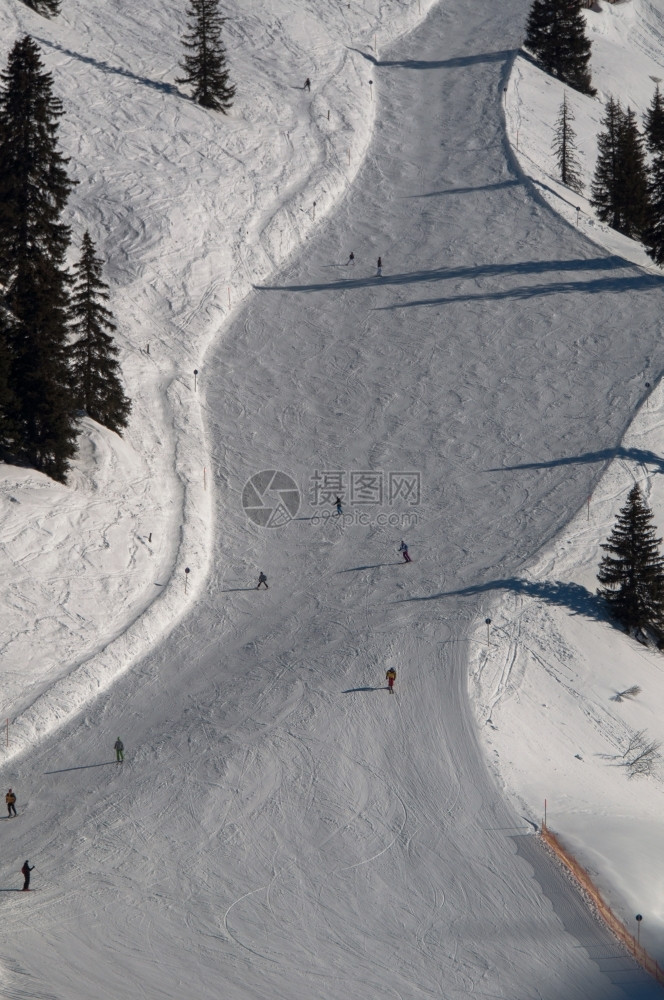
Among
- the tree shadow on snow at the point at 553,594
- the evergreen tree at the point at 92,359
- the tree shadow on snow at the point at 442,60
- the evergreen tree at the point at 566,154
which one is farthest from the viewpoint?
the tree shadow on snow at the point at 442,60

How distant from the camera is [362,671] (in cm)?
3058

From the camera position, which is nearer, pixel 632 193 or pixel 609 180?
pixel 632 193

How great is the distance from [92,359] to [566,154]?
102ft

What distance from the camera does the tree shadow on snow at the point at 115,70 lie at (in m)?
60.9

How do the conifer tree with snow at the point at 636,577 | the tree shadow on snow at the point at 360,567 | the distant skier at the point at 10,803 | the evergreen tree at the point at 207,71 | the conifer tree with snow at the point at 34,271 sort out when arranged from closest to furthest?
1. the distant skier at the point at 10,803
2. the conifer tree with snow at the point at 636,577
3. the conifer tree with snow at the point at 34,271
4. the tree shadow on snow at the point at 360,567
5. the evergreen tree at the point at 207,71

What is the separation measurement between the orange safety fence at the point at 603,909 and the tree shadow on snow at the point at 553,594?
987cm

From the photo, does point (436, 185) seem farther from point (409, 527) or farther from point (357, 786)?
point (357, 786)

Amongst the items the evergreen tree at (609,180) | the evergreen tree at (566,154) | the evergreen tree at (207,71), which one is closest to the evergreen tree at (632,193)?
the evergreen tree at (609,180)

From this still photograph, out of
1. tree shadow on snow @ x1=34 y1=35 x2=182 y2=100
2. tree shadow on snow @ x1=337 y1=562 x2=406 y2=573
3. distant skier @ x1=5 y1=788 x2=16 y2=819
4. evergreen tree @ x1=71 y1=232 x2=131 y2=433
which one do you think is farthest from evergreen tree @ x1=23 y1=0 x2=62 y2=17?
distant skier @ x1=5 y1=788 x2=16 y2=819

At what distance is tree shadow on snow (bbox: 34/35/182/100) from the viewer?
6091 centimetres

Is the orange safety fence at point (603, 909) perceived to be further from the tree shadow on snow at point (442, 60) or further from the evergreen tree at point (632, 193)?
the tree shadow on snow at point (442, 60)

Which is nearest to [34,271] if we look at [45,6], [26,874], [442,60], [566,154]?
[26,874]

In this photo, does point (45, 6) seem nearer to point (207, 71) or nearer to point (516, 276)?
point (207, 71)

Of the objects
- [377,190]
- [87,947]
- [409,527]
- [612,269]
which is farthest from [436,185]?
[87,947]
